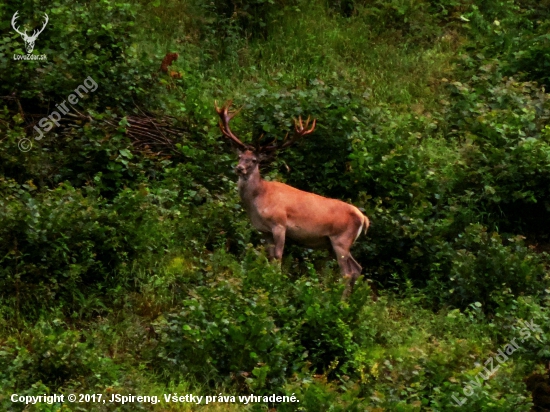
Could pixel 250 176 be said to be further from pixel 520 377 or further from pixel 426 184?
pixel 520 377

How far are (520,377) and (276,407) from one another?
6.50 ft

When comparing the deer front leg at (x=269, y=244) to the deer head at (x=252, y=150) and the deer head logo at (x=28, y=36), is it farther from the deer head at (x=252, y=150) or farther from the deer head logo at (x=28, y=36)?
the deer head logo at (x=28, y=36)

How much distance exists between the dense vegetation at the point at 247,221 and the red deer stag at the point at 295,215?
0.89ft

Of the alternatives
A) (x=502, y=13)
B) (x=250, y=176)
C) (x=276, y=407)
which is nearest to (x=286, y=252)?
(x=250, y=176)

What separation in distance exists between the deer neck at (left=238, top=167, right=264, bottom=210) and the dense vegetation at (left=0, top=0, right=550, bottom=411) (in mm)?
276

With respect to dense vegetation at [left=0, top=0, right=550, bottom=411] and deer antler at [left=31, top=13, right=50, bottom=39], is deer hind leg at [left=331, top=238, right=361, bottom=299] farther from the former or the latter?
deer antler at [left=31, top=13, right=50, bottom=39]

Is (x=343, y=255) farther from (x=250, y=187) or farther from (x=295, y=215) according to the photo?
(x=250, y=187)

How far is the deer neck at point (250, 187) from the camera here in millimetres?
12578

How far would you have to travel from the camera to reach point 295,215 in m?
12.5

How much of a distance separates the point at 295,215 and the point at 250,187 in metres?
0.53

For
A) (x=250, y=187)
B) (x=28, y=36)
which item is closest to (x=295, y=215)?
(x=250, y=187)

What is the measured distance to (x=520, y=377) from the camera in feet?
33.1

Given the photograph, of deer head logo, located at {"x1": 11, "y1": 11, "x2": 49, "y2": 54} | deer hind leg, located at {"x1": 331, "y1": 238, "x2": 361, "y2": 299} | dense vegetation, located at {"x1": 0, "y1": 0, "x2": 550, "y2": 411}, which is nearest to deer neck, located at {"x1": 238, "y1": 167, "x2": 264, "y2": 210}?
dense vegetation, located at {"x1": 0, "y1": 0, "x2": 550, "y2": 411}

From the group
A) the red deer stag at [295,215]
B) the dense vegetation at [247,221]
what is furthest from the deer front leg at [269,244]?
the dense vegetation at [247,221]
